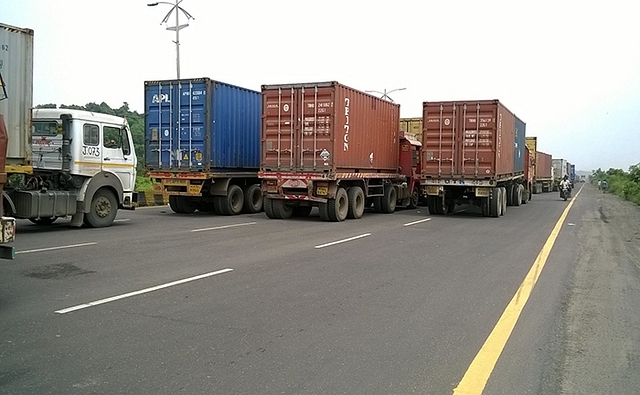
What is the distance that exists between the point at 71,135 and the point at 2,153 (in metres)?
6.97

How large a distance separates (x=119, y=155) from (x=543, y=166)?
4148 cm

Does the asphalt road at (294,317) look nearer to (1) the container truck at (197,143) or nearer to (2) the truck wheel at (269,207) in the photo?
(2) the truck wheel at (269,207)

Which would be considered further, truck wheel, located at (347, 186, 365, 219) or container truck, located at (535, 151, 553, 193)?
container truck, located at (535, 151, 553, 193)

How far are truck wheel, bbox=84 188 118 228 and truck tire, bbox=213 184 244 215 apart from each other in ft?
15.9

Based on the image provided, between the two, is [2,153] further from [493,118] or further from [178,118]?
[493,118]

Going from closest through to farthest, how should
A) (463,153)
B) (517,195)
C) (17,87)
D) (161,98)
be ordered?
(17,87) < (161,98) < (463,153) < (517,195)

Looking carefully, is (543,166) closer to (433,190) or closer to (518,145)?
(518,145)

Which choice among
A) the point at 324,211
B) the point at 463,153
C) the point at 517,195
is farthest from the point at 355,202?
the point at 517,195

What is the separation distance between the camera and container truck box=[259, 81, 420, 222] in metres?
16.7

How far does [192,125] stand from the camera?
59.6 ft

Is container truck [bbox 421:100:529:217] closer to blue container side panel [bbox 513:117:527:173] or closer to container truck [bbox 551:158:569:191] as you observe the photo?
blue container side panel [bbox 513:117:527:173]

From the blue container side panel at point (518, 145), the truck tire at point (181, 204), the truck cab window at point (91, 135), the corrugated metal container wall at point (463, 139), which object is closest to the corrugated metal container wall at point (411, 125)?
the blue container side panel at point (518, 145)

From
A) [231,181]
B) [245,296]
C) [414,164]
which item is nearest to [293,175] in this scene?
[231,181]

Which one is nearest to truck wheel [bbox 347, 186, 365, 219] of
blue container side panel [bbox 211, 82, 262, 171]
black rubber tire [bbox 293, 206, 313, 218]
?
black rubber tire [bbox 293, 206, 313, 218]
